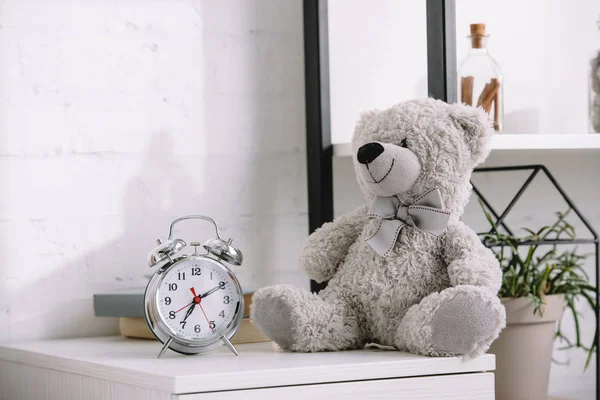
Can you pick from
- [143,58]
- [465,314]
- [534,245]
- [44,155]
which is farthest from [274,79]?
[465,314]

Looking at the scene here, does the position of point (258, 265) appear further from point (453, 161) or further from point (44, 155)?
point (453, 161)

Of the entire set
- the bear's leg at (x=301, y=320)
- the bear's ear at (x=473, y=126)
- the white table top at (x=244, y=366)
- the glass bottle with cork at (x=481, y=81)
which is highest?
the glass bottle with cork at (x=481, y=81)

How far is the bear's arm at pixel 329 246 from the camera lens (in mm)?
1207

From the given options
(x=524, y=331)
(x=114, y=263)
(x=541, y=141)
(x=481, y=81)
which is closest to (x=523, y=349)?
(x=524, y=331)

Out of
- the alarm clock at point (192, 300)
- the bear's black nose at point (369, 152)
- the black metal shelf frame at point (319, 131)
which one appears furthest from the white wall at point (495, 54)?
the alarm clock at point (192, 300)

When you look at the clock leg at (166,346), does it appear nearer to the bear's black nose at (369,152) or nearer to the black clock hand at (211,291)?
the black clock hand at (211,291)

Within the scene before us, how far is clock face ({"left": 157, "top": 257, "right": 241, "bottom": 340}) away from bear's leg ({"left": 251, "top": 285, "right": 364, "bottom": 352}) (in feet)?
0.13

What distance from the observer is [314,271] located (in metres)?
1.22

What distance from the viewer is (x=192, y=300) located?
1.11 meters

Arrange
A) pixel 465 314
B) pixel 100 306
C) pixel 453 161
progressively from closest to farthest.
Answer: pixel 465 314, pixel 453 161, pixel 100 306

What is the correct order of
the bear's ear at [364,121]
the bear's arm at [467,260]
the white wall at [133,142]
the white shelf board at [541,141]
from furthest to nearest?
the white wall at [133,142], the white shelf board at [541,141], the bear's ear at [364,121], the bear's arm at [467,260]

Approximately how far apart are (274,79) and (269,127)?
0.29ft

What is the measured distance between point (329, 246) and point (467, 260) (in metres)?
0.20

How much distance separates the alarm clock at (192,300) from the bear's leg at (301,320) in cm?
4
